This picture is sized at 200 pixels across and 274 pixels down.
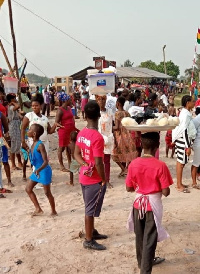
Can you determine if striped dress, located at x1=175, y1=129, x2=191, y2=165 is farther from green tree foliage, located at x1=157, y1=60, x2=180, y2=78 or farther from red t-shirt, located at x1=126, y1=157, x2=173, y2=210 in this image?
green tree foliage, located at x1=157, y1=60, x2=180, y2=78

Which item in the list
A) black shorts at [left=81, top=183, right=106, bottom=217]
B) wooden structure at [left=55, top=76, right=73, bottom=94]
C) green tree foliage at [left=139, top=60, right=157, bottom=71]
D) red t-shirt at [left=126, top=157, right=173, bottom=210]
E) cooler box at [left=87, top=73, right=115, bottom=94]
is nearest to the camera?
red t-shirt at [left=126, top=157, right=173, bottom=210]

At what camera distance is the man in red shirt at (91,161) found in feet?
11.7

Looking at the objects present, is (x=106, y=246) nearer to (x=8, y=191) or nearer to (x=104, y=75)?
(x=8, y=191)

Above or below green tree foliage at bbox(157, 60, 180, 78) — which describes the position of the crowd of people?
below

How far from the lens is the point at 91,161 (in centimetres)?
367

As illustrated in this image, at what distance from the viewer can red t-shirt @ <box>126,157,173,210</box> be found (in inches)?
114

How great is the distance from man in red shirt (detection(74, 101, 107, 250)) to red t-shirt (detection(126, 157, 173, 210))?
625 millimetres

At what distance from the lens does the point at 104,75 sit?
29.0ft

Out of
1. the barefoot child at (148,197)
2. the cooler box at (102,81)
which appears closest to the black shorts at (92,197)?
the barefoot child at (148,197)

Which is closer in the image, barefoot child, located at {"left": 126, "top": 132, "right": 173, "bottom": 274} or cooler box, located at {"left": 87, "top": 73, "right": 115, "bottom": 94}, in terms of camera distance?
barefoot child, located at {"left": 126, "top": 132, "right": 173, "bottom": 274}

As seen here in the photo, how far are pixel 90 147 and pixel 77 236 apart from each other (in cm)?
137

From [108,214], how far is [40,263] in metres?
1.55

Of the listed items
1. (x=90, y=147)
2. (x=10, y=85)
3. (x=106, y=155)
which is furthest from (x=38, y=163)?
(x=10, y=85)

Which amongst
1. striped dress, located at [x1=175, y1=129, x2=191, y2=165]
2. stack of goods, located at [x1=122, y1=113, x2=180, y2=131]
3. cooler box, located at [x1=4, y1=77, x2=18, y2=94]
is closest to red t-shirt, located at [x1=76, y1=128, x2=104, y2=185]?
stack of goods, located at [x1=122, y1=113, x2=180, y2=131]
